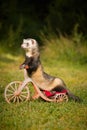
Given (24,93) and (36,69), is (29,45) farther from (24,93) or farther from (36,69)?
(24,93)

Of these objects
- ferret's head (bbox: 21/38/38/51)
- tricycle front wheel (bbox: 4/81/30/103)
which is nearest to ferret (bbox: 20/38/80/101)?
ferret's head (bbox: 21/38/38/51)

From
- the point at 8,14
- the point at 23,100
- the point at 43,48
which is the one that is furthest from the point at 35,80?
the point at 8,14

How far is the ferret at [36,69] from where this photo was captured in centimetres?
905

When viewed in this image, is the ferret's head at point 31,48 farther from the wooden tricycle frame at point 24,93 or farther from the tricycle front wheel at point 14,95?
the tricycle front wheel at point 14,95

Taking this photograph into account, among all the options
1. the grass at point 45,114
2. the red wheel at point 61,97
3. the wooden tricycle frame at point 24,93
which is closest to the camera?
the grass at point 45,114

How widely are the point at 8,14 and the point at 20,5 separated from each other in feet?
6.53

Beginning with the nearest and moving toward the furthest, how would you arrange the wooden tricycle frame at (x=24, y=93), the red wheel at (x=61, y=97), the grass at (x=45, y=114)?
1. the grass at (x=45, y=114)
2. the wooden tricycle frame at (x=24, y=93)
3. the red wheel at (x=61, y=97)

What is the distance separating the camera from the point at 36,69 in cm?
909

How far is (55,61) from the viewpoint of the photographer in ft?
52.3

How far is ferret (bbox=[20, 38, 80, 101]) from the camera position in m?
9.05

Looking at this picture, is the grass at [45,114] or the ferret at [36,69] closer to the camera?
the grass at [45,114]

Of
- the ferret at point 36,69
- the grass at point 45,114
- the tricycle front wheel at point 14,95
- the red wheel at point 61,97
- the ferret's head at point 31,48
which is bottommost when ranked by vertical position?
the grass at point 45,114

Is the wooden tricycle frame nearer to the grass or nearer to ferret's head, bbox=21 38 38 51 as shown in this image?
→ the grass

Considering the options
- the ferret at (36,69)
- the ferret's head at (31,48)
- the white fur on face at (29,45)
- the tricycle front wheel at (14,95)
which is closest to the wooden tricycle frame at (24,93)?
the tricycle front wheel at (14,95)
